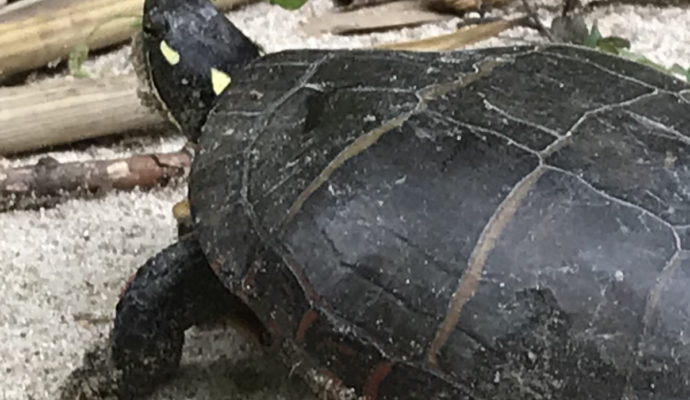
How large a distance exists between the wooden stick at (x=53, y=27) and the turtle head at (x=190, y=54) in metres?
0.68

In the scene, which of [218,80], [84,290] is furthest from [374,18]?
[84,290]

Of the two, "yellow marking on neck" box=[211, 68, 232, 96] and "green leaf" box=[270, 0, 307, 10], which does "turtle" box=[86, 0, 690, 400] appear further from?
"green leaf" box=[270, 0, 307, 10]

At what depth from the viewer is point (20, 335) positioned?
172 cm

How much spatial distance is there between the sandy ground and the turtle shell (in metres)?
0.34

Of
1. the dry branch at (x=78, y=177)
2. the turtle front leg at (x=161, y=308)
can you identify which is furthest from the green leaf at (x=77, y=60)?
the turtle front leg at (x=161, y=308)

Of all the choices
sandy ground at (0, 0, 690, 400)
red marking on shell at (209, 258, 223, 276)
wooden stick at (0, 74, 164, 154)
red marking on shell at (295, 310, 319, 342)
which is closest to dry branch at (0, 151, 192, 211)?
sandy ground at (0, 0, 690, 400)

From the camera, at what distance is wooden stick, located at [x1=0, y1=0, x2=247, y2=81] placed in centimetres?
241

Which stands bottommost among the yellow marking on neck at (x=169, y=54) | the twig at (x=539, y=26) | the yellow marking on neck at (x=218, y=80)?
the twig at (x=539, y=26)

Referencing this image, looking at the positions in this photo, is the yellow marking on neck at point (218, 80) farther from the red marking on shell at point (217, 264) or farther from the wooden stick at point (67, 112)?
the wooden stick at point (67, 112)

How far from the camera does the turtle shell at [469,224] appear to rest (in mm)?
1110

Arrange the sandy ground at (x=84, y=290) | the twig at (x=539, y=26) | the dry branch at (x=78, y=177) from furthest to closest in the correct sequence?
the twig at (x=539, y=26) → the dry branch at (x=78, y=177) → the sandy ground at (x=84, y=290)

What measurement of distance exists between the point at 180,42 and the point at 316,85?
0.36 m

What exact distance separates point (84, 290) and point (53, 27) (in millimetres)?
902

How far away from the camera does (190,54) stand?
172cm
